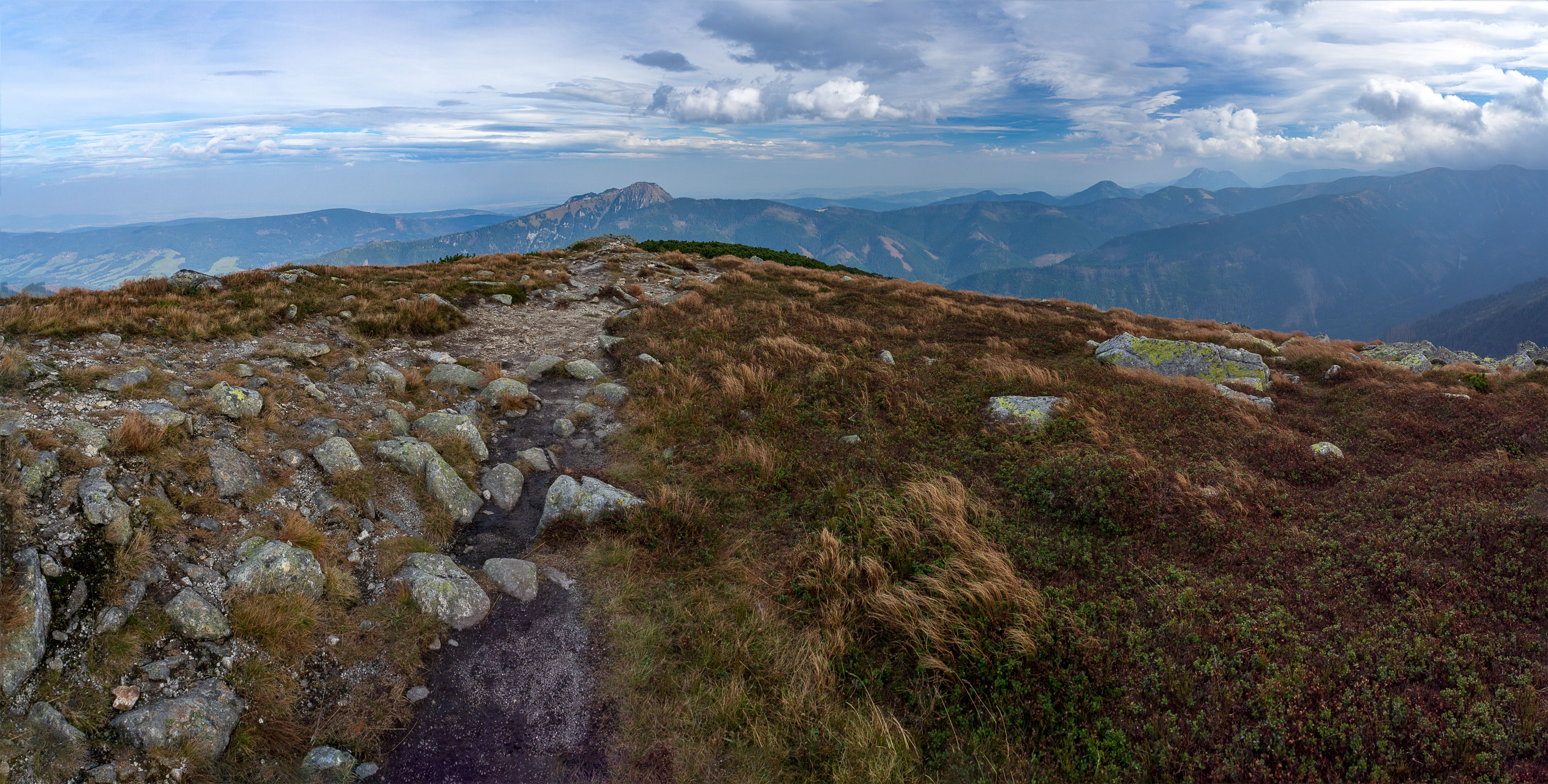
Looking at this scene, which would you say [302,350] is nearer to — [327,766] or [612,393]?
[612,393]

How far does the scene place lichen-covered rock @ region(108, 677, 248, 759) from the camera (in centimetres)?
440

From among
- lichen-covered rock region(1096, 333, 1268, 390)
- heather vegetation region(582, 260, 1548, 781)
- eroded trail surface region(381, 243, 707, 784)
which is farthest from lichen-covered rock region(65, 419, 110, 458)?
lichen-covered rock region(1096, 333, 1268, 390)

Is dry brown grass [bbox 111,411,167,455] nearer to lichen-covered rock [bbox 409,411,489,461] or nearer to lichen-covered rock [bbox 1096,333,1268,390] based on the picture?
lichen-covered rock [bbox 409,411,489,461]

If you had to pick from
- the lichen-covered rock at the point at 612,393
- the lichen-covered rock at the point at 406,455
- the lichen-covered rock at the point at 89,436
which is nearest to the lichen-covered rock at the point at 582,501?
the lichen-covered rock at the point at 406,455

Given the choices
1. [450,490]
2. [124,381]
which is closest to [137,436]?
[124,381]

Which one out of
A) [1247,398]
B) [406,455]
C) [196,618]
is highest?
[406,455]

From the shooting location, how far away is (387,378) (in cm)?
1138

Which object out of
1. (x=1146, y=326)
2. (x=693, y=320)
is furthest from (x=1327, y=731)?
(x=1146, y=326)

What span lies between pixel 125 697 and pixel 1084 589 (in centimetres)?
899

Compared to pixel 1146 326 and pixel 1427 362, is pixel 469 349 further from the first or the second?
→ pixel 1427 362

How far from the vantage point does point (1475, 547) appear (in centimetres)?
640

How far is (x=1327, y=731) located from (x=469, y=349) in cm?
1708

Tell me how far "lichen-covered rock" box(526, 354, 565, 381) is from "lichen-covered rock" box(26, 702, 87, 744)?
31.8ft

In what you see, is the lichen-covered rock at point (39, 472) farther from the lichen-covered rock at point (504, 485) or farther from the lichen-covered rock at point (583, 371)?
the lichen-covered rock at point (583, 371)
